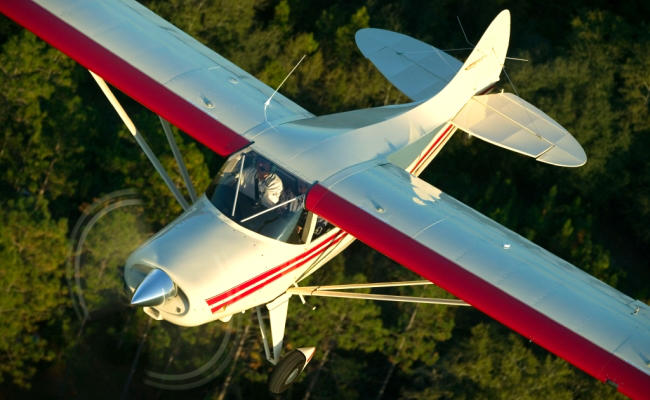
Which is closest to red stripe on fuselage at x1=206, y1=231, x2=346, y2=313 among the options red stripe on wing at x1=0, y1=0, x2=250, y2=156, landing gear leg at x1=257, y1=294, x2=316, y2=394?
landing gear leg at x1=257, y1=294, x2=316, y2=394

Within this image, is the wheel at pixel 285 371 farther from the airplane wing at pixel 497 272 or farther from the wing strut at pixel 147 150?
the wing strut at pixel 147 150

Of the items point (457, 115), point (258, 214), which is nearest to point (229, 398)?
point (457, 115)

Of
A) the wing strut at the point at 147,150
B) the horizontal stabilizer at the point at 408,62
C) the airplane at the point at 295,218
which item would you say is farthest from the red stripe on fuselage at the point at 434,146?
→ the wing strut at the point at 147,150

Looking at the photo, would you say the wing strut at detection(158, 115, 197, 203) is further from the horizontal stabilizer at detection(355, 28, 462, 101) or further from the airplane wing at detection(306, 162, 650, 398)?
the horizontal stabilizer at detection(355, 28, 462, 101)

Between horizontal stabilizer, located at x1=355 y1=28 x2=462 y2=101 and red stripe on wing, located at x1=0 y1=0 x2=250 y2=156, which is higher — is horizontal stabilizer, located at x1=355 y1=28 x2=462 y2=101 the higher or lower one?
the lower one

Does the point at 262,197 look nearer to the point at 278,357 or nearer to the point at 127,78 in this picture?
the point at 278,357

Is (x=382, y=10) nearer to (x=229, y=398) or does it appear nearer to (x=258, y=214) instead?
(x=229, y=398)

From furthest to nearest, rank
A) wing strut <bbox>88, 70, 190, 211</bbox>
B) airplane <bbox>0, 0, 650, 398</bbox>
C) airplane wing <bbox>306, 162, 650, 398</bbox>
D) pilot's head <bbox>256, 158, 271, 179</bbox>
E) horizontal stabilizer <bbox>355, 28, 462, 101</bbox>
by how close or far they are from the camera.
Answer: horizontal stabilizer <bbox>355, 28, 462, 101</bbox> < wing strut <bbox>88, 70, 190, 211</bbox> < pilot's head <bbox>256, 158, 271, 179</bbox> < airplane <bbox>0, 0, 650, 398</bbox> < airplane wing <bbox>306, 162, 650, 398</bbox>
